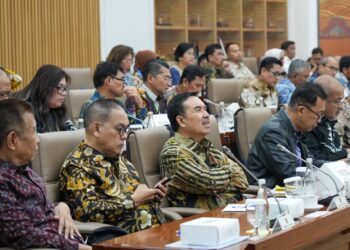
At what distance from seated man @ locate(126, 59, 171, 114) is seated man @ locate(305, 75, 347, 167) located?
65.0 inches

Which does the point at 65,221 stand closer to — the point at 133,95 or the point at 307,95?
the point at 307,95

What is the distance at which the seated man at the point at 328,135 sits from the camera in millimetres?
5027

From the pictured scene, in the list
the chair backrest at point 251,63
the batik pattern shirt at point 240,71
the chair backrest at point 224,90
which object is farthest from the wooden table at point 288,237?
the chair backrest at point 251,63

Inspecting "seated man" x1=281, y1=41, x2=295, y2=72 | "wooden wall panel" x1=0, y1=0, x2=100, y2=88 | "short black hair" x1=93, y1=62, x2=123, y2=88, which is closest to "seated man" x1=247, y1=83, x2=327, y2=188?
"short black hair" x1=93, y1=62, x2=123, y2=88

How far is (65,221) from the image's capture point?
3115mm

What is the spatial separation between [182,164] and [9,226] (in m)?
1.26

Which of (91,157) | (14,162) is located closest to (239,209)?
(91,157)

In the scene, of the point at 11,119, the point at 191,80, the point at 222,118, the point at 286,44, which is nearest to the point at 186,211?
the point at 11,119

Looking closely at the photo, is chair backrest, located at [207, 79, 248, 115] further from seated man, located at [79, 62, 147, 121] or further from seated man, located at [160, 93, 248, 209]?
seated man, located at [160, 93, 248, 209]

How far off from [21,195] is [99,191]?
0.56 metres

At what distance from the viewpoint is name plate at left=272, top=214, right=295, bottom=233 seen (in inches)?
111

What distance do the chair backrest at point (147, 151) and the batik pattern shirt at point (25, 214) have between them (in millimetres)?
912

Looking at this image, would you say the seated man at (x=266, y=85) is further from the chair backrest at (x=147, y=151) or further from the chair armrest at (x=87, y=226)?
the chair armrest at (x=87, y=226)

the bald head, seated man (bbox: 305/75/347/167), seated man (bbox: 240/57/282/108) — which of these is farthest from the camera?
seated man (bbox: 240/57/282/108)
